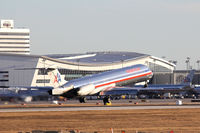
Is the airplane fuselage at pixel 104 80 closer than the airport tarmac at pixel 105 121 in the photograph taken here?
No

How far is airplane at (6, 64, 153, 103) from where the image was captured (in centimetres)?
9081

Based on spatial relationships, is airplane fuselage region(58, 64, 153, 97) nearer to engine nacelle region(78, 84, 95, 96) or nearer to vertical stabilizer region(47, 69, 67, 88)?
engine nacelle region(78, 84, 95, 96)

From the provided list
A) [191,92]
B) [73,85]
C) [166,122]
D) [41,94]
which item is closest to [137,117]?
[166,122]

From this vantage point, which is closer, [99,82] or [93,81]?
[93,81]

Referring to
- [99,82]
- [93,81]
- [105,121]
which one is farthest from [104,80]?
[105,121]

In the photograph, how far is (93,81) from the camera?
9431cm

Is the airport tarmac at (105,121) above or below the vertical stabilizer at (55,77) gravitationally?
below

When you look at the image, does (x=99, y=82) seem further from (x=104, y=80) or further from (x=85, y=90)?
(x=85, y=90)

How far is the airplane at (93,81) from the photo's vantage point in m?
90.8

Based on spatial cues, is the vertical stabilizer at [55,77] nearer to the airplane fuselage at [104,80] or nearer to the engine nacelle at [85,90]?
the airplane fuselage at [104,80]

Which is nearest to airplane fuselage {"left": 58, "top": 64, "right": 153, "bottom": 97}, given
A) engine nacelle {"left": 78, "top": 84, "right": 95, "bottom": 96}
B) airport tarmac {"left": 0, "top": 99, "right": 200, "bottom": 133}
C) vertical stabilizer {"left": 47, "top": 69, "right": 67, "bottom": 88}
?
engine nacelle {"left": 78, "top": 84, "right": 95, "bottom": 96}

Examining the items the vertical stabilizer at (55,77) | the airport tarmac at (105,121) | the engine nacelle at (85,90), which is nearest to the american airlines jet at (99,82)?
the engine nacelle at (85,90)

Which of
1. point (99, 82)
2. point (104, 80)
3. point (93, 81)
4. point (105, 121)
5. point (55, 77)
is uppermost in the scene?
point (55, 77)

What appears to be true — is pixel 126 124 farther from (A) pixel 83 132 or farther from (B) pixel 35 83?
(B) pixel 35 83
